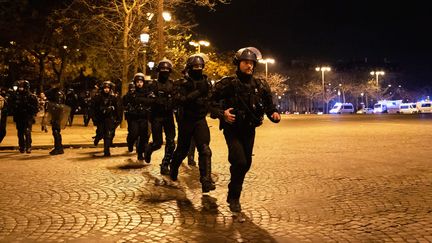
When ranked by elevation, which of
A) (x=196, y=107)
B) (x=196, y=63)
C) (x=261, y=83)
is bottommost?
(x=196, y=107)

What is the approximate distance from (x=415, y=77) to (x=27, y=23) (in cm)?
8531

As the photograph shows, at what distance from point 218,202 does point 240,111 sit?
153cm

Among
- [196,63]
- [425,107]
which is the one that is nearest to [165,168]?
[196,63]

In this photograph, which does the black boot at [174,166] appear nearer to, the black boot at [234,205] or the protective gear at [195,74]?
the protective gear at [195,74]

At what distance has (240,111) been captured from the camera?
6191 millimetres

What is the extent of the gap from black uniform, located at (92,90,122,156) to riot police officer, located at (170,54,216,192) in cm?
474

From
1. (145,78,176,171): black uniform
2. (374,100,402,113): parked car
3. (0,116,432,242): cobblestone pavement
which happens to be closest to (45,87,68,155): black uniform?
(0,116,432,242): cobblestone pavement

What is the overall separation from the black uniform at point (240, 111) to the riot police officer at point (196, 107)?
108 cm

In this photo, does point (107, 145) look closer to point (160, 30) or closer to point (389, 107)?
point (160, 30)

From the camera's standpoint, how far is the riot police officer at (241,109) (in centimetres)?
622

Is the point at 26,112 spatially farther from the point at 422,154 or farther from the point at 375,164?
the point at 422,154

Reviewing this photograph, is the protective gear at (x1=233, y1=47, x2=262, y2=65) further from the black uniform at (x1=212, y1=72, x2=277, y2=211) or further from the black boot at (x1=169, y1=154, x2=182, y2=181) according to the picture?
the black boot at (x1=169, y1=154, x2=182, y2=181)

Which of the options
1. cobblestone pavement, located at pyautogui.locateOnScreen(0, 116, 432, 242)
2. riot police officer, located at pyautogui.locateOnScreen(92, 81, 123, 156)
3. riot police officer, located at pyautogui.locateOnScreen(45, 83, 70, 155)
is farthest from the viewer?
riot police officer, located at pyautogui.locateOnScreen(45, 83, 70, 155)

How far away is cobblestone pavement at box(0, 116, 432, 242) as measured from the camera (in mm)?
5539
